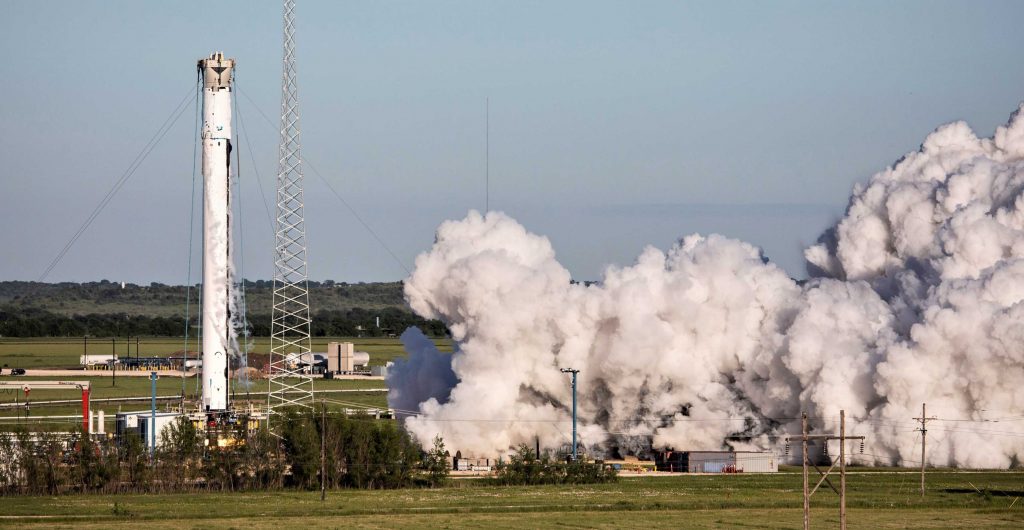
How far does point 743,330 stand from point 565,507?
29.4 meters

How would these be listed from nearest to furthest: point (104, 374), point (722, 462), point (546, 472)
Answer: point (546, 472) < point (722, 462) < point (104, 374)

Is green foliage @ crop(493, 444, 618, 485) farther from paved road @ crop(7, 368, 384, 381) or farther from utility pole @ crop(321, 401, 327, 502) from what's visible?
paved road @ crop(7, 368, 384, 381)

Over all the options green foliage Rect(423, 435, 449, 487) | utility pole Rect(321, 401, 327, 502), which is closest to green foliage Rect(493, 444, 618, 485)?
green foliage Rect(423, 435, 449, 487)

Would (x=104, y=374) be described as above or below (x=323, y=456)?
above

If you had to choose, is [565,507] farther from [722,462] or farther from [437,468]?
[722,462]

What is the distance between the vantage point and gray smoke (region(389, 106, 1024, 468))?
78.6m

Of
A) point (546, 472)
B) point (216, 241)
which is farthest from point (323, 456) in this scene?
point (216, 241)

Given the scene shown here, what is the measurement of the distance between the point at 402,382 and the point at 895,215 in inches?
1167

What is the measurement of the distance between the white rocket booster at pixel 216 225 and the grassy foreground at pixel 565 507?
10218mm

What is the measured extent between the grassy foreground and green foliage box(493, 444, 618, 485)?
1776 millimetres

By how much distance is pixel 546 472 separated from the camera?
74188 millimetres

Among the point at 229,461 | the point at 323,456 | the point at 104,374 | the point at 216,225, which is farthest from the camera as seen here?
the point at 104,374

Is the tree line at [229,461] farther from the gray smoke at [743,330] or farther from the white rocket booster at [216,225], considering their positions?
the gray smoke at [743,330]

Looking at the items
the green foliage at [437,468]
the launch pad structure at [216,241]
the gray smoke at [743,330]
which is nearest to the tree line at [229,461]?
the green foliage at [437,468]
